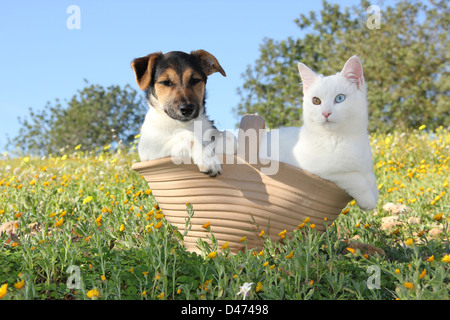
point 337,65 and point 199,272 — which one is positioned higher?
point 337,65

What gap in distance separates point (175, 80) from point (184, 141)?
525 mm

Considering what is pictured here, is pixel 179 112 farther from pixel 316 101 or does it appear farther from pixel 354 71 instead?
pixel 354 71

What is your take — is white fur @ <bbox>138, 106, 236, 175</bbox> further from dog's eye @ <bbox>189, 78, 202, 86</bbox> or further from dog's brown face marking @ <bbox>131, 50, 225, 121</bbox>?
dog's eye @ <bbox>189, 78, 202, 86</bbox>

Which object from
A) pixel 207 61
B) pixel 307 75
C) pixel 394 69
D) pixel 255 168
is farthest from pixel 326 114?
pixel 394 69

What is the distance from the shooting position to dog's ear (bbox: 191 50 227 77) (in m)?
3.53

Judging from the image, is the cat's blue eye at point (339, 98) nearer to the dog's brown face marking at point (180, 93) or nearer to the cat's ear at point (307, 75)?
the cat's ear at point (307, 75)

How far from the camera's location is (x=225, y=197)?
3.30 metres

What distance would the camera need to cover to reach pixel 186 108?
3.18 metres

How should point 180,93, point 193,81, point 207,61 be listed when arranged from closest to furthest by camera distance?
1. point 180,93
2. point 193,81
3. point 207,61

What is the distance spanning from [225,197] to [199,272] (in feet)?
2.29

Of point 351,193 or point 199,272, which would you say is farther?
point 351,193

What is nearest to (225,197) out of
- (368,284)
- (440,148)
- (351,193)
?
(351,193)

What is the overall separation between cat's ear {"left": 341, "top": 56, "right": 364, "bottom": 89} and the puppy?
94 cm

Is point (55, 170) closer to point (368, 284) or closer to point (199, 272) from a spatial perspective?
point (199, 272)
